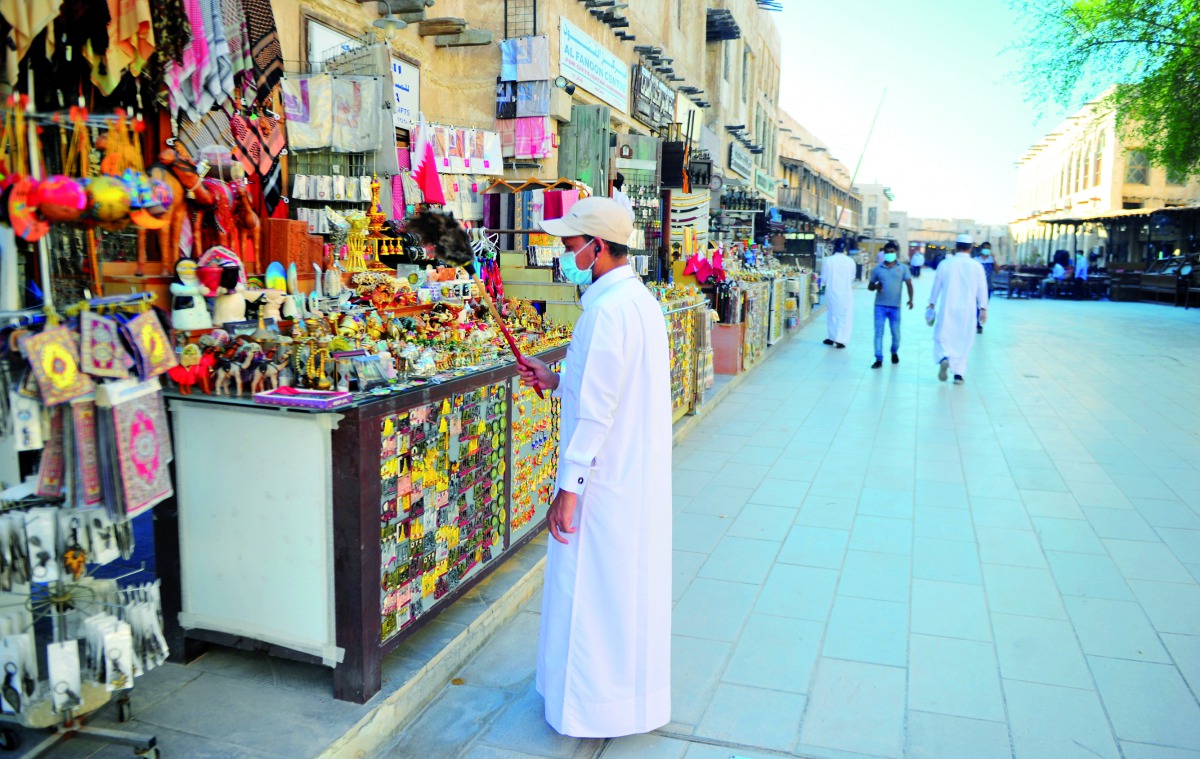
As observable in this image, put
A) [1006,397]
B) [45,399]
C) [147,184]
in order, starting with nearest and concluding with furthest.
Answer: [45,399] → [147,184] → [1006,397]

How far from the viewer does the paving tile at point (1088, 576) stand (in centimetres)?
424

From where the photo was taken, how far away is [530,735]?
2.97m

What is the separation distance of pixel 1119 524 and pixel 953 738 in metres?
3.10

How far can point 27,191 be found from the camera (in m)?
2.31

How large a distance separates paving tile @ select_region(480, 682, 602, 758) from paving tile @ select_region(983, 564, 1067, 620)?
7.52 feet

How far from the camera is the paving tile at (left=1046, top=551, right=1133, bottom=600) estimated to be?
4.24 meters

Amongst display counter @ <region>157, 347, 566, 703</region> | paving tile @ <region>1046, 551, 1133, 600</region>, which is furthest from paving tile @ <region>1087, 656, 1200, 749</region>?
display counter @ <region>157, 347, 566, 703</region>

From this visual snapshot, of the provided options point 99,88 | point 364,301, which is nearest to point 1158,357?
point 364,301

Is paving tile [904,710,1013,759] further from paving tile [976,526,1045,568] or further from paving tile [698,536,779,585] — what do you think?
paving tile [976,526,1045,568]

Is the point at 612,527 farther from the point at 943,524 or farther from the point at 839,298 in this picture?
the point at 839,298

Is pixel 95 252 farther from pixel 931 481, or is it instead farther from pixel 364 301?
pixel 931 481

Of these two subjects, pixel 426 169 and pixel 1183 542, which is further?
pixel 426 169

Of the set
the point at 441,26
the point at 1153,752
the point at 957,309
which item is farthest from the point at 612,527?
the point at 957,309

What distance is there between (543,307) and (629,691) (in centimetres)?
420
